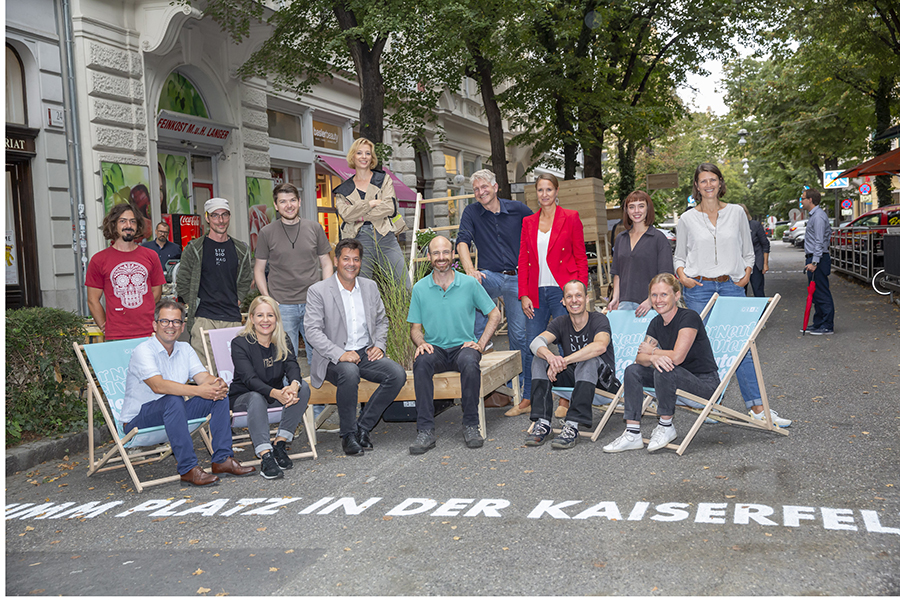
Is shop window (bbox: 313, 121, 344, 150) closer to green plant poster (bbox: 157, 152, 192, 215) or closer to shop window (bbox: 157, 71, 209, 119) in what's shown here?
shop window (bbox: 157, 71, 209, 119)

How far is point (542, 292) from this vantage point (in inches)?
279

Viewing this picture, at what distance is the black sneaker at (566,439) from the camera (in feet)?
19.8

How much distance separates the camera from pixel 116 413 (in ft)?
19.7

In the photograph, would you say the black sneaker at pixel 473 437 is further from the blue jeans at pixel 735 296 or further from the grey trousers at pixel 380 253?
the grey trousers at pixel 380 253

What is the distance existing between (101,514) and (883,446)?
502 centimetres

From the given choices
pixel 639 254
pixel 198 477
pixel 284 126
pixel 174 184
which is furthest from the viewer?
pixel 284 126

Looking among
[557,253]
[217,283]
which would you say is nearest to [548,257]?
[557,253]

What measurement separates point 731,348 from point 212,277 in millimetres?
4176

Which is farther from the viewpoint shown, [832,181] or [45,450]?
[832,181]

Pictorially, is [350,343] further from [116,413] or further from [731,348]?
[731,348]

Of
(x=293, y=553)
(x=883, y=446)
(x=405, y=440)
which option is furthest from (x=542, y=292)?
(x=293, y=553)

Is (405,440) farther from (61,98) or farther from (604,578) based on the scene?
(61,98)

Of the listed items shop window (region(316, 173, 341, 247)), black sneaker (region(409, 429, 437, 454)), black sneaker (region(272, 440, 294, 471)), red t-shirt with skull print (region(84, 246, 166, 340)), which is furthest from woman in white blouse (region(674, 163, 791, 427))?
shop window (region(316, 173, 341, 247))

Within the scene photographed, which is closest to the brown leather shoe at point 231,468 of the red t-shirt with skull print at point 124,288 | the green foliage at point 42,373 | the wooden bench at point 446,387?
the wooden bench at point 446,387
